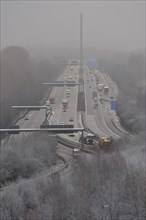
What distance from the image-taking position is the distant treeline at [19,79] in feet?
23.5

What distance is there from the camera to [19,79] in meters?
9.79

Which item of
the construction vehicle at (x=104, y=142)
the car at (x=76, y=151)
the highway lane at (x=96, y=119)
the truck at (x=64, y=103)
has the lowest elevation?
the car at (x=76, y=151)

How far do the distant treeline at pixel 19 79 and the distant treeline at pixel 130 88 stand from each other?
1475 mm

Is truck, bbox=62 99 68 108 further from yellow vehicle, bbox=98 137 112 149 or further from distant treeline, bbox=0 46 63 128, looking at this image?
yellow vehicle, bbox=98 137 112 149

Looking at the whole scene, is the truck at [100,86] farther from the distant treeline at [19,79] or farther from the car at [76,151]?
the car at [76,151]

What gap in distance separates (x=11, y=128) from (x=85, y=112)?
1644 millimetres

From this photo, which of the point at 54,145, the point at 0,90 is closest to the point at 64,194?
the point at 54,145

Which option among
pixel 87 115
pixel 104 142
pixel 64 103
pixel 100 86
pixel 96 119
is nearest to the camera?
pixel 104 142

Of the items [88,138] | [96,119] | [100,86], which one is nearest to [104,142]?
[88,138]

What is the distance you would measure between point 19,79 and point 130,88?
2.70 m

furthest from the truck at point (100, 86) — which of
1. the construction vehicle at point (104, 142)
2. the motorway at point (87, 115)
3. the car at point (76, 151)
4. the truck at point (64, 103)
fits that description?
the car at point (76, 151)

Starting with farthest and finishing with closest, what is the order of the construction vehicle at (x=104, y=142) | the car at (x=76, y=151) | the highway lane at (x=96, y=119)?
1. the highway lane at (x=96, y=119)
2. the construction vehicle at (x=104, y=142)
3. the car at (x=76, y=151)

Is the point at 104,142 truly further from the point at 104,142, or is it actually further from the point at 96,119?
the point at 96,119

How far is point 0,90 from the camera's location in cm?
906
